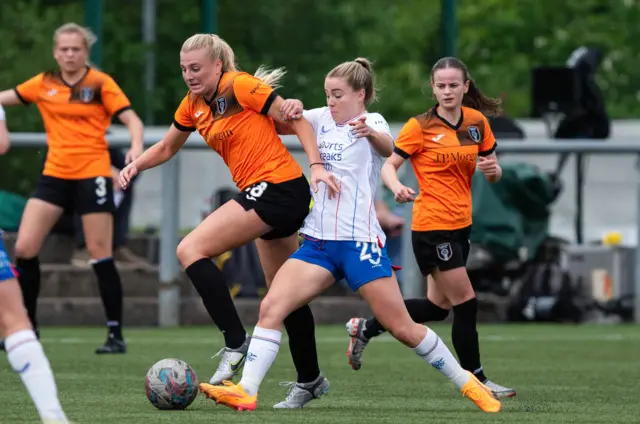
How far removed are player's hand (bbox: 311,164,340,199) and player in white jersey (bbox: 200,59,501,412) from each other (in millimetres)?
93

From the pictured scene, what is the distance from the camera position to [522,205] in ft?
55.1

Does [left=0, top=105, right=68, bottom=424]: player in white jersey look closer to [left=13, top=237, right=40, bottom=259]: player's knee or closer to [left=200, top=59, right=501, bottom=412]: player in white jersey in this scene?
[left=200, top=59, right=501, bottom=412]: player in white jersey

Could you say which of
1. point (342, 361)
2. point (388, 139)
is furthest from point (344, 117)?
point (342, 361)

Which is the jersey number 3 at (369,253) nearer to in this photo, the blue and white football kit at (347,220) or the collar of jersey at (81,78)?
the blue and white football kit at (347,220)

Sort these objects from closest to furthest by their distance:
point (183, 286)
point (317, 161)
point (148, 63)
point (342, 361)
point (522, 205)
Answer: point (317, 161)
point (342, 361)
point (183, 286)
point (522, 205)
point (148, 63)

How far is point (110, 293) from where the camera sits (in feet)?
37.9

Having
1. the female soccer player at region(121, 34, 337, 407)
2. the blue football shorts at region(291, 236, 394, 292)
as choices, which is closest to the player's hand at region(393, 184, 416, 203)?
the blue football shorts at region(291, 236, 394, 292)

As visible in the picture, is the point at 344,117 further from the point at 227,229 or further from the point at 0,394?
the point at 0,394

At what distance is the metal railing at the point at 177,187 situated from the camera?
50.1 ft

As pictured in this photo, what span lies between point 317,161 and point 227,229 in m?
0.63

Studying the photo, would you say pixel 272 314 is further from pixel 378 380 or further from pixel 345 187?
pixel 378 380

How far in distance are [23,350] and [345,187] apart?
2.07m

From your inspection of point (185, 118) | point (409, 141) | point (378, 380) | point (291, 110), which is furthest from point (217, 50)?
point (378, 380)

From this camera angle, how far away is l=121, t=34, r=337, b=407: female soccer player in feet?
25.8
